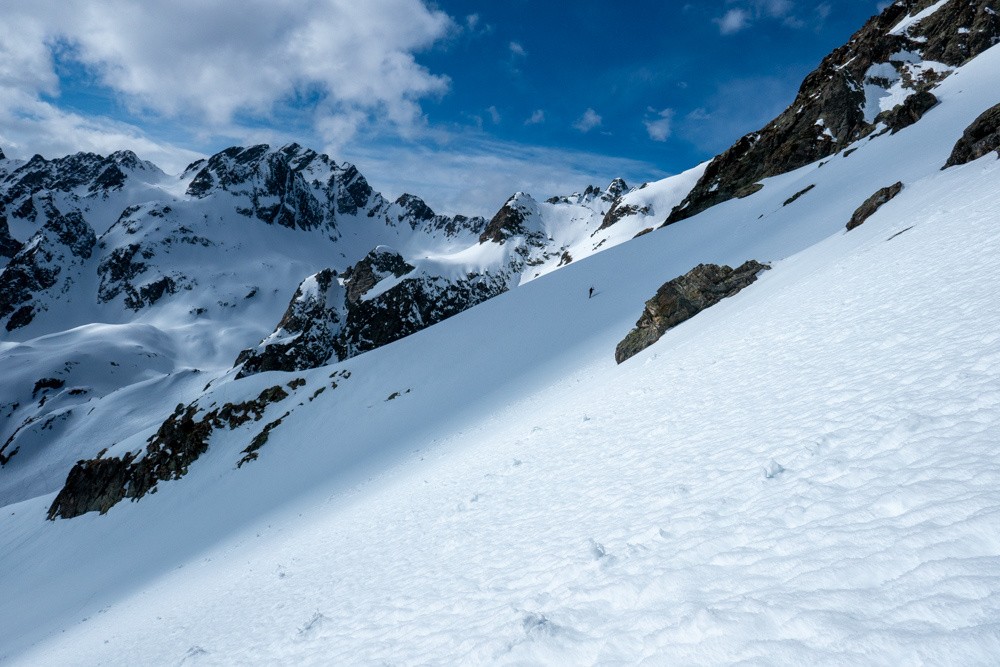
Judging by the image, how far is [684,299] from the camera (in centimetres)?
2173

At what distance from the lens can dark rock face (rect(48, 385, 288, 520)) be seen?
38094 mm

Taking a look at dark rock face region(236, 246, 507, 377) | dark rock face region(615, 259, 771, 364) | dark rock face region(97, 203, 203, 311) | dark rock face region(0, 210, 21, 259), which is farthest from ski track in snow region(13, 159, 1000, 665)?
dark rock face region(0, 210, 21, 259)

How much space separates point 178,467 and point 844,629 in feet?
150

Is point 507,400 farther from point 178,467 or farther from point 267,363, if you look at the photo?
point 267,363

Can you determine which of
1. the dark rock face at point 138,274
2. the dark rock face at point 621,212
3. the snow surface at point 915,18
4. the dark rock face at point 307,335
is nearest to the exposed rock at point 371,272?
the dark rock face at point 307,335

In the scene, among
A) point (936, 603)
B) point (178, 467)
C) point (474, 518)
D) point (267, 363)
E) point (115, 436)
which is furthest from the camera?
point (267, 363)

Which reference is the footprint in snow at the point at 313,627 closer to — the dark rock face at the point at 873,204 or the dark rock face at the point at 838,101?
the dark rock face at the point at 873,204

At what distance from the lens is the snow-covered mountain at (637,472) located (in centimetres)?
366

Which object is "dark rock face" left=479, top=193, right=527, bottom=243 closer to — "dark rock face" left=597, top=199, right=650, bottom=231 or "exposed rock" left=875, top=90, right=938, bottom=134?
"dark rock face" left=597, top=199, right=650, bottom=231

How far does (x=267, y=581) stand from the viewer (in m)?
12.0

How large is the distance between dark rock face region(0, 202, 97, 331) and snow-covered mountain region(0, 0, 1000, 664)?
178753 millimetres

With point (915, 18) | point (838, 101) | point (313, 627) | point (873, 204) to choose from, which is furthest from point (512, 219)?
point (313, 627)

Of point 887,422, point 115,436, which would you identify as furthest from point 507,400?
point 115,436

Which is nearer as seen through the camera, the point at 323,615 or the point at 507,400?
the point at 323,615
